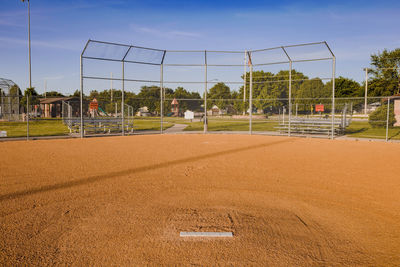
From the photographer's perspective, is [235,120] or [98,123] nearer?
[98,123]

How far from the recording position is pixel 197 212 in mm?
4234

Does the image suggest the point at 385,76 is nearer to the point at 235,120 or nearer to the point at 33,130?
the point at 235,120

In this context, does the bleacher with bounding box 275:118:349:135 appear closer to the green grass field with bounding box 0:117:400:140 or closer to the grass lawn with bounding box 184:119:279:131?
the green grass field with bounding box 0:117:400:140

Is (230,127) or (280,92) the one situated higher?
(280,92)

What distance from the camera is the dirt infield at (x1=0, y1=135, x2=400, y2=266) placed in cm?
301

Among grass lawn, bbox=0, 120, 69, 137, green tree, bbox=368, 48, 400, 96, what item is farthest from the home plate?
green tree, bbox=368, 48, 400, 96

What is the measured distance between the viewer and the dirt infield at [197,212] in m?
3.01

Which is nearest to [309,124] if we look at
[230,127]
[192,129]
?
[230,127]

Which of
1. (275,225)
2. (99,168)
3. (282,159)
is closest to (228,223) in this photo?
(275,225)

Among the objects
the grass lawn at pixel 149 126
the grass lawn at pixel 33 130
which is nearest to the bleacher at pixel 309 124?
the grass lawn at pixel 149 126

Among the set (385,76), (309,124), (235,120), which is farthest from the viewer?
(385,76)

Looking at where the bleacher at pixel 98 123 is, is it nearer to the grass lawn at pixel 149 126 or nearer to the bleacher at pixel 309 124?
the grass lawn at pixel 149 126

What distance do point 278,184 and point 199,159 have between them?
3.15 m

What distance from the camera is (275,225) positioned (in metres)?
3.77
